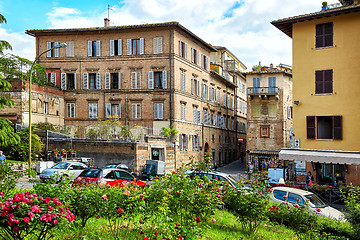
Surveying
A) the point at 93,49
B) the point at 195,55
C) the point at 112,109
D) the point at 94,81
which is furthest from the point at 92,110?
the point at 195,55

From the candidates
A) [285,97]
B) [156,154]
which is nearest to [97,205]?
[156,154]

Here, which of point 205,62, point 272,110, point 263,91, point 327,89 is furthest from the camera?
point 205,62

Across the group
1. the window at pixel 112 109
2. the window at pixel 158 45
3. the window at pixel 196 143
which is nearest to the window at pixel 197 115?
the window at pixel 196 143

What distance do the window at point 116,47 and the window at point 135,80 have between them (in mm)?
2816

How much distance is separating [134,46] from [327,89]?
20.9 meters

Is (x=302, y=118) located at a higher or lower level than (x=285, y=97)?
lower

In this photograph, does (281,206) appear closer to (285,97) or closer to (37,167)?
(37,167)

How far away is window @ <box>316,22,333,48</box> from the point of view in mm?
25828

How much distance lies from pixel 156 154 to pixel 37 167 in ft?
36.8

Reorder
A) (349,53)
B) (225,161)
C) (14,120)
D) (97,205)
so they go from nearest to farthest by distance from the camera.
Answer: (97,205)
(349,53)
(14,120)
(225,161)

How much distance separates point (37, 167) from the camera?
25.3 meters

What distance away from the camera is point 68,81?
39.5 m

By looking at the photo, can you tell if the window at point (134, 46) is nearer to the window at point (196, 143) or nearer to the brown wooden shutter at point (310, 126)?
the window at point (196, 143)

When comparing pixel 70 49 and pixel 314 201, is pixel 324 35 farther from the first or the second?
pixel 70 49
